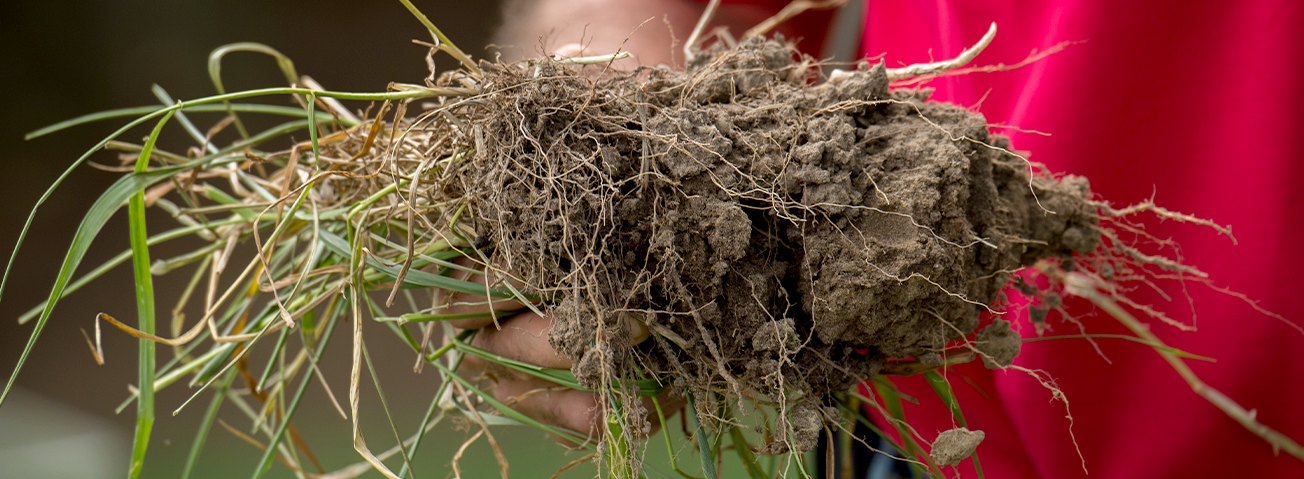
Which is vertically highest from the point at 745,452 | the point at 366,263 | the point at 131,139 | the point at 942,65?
the point at 131,139

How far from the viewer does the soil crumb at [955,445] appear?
12.9 inches

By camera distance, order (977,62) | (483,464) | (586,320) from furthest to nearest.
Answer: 1. (483,464)
2. (977,62)
3. (586,320)

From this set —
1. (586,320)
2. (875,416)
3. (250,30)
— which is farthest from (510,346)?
(250,30)

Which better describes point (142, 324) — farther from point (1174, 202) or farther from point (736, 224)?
point (1174, 202)

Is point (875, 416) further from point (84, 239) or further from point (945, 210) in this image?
point (84, 239)

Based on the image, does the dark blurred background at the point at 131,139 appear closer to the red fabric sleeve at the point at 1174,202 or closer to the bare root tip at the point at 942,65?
the red fabric sleeve at the point at 1174,202

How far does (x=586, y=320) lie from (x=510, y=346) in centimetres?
13

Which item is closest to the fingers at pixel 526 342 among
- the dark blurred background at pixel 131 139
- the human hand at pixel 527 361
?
the human hand at pixel 527 361

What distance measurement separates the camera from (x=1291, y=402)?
0.47m

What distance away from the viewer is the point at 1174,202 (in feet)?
1.70

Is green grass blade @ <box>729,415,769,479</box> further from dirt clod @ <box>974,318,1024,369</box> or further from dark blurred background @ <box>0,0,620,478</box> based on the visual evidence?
dark blurred background @ <box>0,0,620,478</box>

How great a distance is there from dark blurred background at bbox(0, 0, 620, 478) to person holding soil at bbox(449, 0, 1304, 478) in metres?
0.99

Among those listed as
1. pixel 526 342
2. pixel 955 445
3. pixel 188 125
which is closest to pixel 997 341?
pixel 955 445

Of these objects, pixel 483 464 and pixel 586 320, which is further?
pixel 483 464
